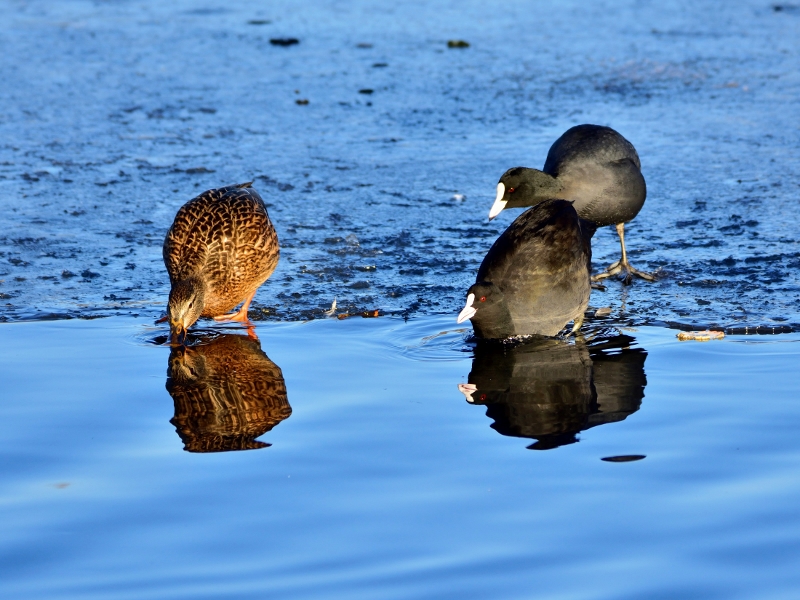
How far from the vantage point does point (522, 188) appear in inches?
274

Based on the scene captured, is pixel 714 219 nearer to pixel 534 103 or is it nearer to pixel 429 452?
pixel 534 103

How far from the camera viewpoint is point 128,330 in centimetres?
593

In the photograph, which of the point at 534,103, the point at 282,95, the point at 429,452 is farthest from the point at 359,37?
the point at 429,452

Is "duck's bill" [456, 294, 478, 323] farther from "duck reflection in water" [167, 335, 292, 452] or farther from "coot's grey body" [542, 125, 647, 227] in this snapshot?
"coot's grey body" [542, 125, 647, 227]

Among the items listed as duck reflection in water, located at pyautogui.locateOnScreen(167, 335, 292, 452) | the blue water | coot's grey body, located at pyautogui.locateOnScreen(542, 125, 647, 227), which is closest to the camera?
the blue water

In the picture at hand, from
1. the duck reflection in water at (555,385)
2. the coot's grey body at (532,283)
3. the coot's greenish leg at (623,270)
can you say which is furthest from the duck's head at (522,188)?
the duck reflection in water at (555,385)

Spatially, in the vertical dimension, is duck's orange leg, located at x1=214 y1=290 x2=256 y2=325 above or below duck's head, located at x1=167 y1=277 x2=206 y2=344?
below

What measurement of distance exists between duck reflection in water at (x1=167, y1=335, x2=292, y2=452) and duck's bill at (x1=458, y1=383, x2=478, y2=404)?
2.69ft

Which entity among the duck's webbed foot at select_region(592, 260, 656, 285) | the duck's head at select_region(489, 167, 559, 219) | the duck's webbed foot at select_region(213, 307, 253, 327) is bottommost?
the duck's webbed foot at select_region(213, 307, 253, 327)

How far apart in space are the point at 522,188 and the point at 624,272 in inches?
33.6

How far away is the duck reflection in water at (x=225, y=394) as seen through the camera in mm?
4543

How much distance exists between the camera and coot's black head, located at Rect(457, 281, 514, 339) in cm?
577

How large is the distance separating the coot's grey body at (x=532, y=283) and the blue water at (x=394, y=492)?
20.1 inches

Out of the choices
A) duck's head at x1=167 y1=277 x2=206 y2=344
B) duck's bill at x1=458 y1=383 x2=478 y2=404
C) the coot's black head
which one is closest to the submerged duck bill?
duck's head at x1=167 y1=277 x2=206 y2=344
